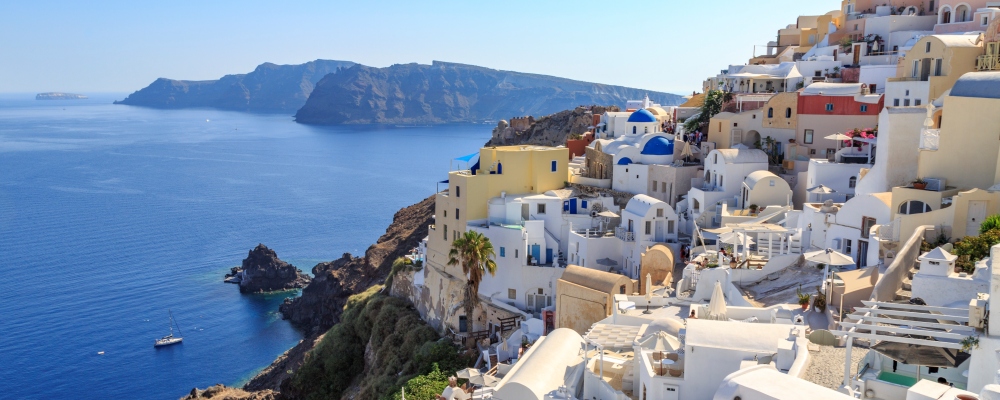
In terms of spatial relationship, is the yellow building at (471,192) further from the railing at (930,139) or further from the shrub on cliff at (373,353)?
the railing at (930,139)

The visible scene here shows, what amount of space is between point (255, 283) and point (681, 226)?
48312 millimetres

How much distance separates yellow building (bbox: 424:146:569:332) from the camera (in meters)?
41.6

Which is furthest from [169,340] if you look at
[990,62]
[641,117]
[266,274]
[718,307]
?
[990,62]

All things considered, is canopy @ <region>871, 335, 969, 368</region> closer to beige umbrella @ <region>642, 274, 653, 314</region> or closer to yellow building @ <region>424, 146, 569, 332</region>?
beige umbrella @ <region>642, 274, 653, 314</region>

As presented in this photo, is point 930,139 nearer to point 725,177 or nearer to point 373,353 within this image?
point 725,177

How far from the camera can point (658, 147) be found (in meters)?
45.1

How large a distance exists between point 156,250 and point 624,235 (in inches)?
2612

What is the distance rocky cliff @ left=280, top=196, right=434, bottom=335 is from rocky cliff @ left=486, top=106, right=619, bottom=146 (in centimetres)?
1683

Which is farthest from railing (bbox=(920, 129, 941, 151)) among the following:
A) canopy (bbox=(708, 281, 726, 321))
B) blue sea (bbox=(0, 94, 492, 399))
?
blue sea (bbox=(0, 94, 492, 399))

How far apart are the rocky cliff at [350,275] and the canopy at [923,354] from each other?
45221 mm

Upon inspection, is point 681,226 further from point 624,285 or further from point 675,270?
point 624,285

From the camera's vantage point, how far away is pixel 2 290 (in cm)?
7662

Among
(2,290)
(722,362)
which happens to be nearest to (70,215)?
(2,290)

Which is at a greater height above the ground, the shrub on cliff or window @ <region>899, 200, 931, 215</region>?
window @ <region>899, 200, 931, 215</region>
